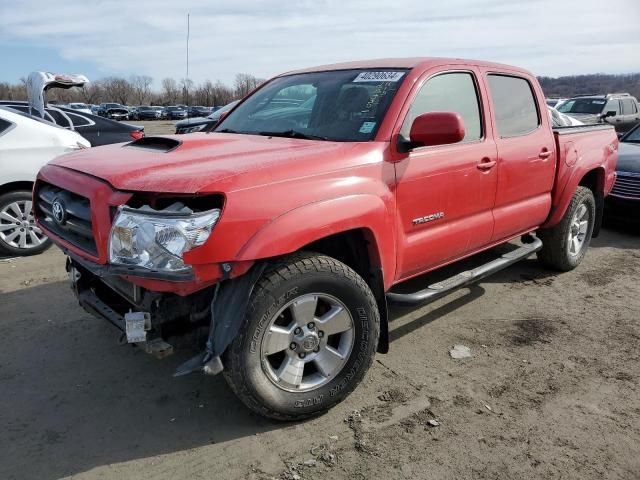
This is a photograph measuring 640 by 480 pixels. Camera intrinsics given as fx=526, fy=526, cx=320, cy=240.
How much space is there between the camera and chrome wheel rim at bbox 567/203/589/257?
5.26 metres

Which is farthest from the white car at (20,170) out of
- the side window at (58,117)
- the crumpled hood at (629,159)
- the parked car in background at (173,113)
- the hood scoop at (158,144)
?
the parked car in background at (173,113)

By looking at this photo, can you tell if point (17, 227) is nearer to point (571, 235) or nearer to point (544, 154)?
point (544, 154)

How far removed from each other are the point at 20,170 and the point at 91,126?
2.51 m

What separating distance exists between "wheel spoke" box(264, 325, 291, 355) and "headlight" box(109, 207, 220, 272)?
1.89ft

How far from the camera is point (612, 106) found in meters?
15.6

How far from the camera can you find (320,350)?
9.50 feet

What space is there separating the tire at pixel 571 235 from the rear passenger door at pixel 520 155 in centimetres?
39

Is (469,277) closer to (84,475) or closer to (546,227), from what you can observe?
(546,227)

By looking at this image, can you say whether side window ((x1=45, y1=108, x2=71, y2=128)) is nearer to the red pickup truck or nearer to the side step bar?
the red pickup truck

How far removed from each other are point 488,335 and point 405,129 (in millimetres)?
1739

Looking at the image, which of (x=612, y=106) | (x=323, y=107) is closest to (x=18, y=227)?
(x=323, y=107)

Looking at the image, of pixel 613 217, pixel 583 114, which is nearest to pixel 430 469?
pixel 613 217

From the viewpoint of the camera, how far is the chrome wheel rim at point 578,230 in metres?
5.26

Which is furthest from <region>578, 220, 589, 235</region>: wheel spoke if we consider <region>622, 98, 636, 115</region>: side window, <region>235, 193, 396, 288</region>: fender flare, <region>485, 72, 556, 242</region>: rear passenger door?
<region>622, 98, 636, 115</region>: side window
